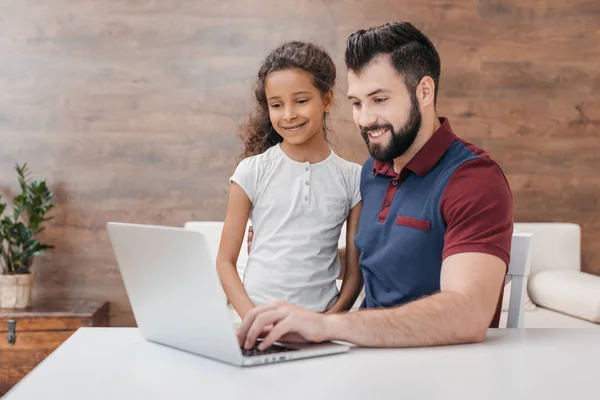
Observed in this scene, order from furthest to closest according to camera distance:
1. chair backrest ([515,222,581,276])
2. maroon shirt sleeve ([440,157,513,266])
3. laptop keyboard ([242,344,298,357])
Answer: chair backrest ([515,222,581,276]), maroon shirt sleeve ([440,157,513,266]), laptop keyboard ([242,344,298,357])

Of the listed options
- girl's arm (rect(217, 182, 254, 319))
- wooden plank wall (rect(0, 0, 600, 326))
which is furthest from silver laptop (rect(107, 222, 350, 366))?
wooden plank wall (rect(0, 0, 600, 326))

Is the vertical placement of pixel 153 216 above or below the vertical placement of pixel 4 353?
above

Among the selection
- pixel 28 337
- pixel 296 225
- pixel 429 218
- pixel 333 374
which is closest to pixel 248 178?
pixel 296 225

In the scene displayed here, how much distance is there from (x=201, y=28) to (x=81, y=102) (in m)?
0.72

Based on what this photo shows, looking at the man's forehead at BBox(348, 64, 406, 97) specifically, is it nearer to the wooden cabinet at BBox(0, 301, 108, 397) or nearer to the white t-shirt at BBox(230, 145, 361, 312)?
the white t-shirt at BBox(230, 145, 361, 312)

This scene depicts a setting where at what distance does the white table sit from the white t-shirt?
641 mm

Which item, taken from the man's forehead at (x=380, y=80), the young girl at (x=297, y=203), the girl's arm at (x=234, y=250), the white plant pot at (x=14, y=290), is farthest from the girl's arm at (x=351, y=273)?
the white plant pot at (x=14, y=290)

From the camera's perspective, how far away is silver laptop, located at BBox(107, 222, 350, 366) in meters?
1.13

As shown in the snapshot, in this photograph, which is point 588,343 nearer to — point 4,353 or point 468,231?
point 468,231

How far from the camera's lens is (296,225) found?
1.98 meters

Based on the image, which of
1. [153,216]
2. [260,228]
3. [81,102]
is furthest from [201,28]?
[260,228]

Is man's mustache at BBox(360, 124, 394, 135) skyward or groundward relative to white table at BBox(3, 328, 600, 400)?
skyward

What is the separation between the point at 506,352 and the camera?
128 cm

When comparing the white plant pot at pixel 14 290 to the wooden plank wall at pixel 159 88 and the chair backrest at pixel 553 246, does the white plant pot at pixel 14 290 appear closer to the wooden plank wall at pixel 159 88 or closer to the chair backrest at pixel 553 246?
the wooden plank wall at pixel 159 88
